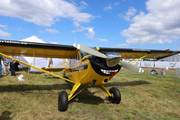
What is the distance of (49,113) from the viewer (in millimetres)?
3559

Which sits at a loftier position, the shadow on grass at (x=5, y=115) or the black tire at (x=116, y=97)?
the black tire at (x=116, y=97)

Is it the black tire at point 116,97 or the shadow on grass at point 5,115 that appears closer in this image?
the shadow on grass at point 5,115

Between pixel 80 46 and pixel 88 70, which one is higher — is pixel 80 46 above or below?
above

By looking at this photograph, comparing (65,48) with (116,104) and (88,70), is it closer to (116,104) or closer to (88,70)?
(88,70)

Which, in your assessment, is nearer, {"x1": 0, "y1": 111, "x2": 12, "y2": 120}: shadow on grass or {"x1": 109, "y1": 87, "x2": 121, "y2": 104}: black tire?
{"x1": 0, "y1": 111, "x2": 12, "y2": 120}: shadow on grass

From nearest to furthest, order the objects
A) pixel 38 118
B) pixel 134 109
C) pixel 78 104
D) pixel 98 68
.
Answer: pixel 38 118 → pixel 98 68 → pixel 134 109 → pixel 78 104

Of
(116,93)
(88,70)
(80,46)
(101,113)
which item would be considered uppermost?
(80,46)

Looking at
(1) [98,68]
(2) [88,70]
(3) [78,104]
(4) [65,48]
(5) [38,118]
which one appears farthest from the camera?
(4) [65,48]

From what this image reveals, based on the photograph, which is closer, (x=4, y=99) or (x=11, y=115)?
(x=11, y=115)

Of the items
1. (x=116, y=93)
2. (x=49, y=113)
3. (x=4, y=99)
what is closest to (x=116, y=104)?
(x=116, y=93)

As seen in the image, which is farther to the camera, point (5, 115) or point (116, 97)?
point (116, 97)

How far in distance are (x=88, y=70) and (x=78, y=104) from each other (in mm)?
1540

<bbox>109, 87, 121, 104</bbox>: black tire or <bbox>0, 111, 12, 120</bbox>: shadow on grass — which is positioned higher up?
<bbox>109, 87, 121, 104</bbox>: black tire

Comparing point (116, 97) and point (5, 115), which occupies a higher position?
point (116, 97)
